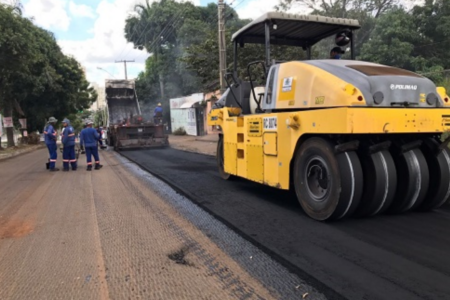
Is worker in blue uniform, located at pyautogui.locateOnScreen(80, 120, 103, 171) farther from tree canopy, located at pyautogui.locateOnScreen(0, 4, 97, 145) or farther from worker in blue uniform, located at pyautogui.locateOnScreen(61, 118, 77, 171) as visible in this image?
tree canopy, located at pyautogui.locateOnScreen(0, 4, 97, 145)

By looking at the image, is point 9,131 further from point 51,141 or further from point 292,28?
point 292,28

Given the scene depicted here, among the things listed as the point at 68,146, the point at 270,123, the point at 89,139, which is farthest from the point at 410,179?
the point at 68,146

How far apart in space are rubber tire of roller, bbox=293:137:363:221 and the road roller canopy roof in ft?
7.60

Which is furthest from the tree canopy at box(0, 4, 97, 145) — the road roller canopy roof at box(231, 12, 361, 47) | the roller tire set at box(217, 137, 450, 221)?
the roller tire set at box(217, 137, 450, 221)

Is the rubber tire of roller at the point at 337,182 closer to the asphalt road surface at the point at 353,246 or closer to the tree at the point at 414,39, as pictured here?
the asphalt road surface at the point at 353,246

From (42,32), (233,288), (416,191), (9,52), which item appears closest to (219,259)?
(233,288)

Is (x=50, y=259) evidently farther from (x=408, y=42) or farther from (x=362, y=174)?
(x=408, y=42)

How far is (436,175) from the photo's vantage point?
4949 millimetres

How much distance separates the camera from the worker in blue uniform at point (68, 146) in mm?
11219

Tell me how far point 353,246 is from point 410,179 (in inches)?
55.9

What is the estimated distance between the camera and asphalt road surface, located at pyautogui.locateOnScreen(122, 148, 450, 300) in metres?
3.07

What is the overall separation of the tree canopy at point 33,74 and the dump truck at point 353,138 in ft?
48.5

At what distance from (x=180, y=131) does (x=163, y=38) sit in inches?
574

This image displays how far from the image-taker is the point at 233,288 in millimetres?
3188
